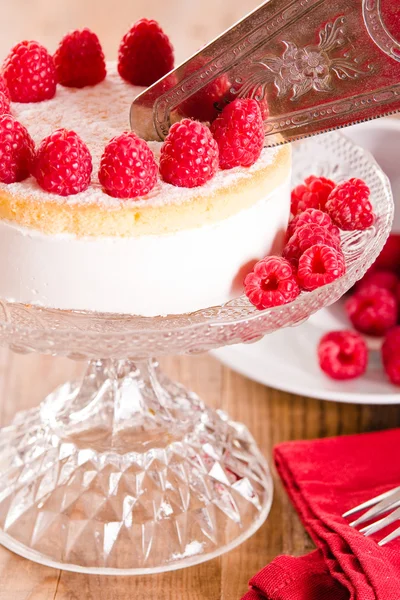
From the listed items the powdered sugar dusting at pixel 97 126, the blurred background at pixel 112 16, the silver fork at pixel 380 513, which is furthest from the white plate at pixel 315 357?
the blurred background at pixel 112 16

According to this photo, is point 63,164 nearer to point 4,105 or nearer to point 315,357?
point 4,105

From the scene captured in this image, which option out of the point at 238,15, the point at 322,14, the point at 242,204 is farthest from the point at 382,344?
the point at 238,15

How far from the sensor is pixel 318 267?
1.31 metres

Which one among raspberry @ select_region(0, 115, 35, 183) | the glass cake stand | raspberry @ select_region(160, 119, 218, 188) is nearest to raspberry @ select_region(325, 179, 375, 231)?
the glass cake stand

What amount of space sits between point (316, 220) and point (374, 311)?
1.91ft

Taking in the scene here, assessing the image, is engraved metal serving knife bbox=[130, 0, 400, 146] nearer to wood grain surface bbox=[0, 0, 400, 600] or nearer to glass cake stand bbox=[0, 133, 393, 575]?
glass cake stand bbox=[0, 133, 393, 575]

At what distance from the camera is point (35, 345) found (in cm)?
125

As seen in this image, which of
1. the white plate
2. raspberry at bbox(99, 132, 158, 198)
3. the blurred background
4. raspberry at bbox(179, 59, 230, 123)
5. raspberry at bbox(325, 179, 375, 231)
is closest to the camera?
raspberry at bbox(99, 132, 158, 198)

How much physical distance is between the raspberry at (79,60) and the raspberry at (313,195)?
38 cm

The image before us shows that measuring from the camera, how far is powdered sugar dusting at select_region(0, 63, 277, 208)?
49.0 inches

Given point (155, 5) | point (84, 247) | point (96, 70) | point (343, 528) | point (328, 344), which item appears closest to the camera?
point (84, 247)

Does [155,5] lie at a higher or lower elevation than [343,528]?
higher

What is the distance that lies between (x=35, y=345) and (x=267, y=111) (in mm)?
460

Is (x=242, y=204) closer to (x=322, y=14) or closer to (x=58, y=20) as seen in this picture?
(x=322, y=14)
